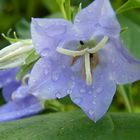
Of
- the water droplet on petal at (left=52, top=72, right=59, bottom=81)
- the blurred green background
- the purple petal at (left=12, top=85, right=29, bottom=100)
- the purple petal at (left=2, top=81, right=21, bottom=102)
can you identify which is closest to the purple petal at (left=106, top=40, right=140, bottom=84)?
the water droplet on petal at (left=52, top=72, right=59, bottom=81)

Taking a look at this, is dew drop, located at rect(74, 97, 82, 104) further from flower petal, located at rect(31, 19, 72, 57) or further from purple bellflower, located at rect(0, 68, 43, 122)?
purple bellflower, located at rect(0, 68, 43, 122)

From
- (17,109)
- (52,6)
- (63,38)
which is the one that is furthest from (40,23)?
(52,6)

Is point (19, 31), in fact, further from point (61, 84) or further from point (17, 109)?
point (61, 84)

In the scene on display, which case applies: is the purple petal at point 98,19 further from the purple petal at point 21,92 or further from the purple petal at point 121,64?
the purple petal at point 21,92

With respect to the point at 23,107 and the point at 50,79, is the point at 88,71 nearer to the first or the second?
the point at 50,79

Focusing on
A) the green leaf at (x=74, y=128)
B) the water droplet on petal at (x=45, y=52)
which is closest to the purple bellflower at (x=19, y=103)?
the green leaf at (x=74, y=128)

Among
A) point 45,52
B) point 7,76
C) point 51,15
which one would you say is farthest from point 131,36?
point 45,52
